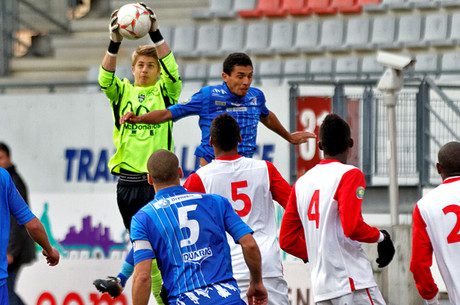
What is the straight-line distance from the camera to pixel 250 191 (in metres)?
6.23

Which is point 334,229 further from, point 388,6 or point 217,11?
point 217,11

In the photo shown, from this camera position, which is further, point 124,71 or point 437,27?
point 124,71

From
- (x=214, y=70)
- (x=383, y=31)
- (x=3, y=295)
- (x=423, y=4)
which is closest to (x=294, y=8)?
(x=383, y=31)

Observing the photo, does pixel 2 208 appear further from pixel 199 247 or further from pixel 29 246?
pixel 29 246

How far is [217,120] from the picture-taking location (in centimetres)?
610

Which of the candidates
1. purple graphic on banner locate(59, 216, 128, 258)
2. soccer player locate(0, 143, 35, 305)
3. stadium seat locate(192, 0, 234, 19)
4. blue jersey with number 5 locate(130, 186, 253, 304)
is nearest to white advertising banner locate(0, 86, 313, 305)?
purple graphic on banner locate(59, 216, 128, 258)

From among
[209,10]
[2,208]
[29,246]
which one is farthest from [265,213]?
[209,10]

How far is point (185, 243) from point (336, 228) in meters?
1.10

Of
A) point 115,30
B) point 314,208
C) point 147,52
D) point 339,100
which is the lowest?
point 314,208

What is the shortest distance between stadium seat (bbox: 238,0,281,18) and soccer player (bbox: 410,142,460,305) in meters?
12.8

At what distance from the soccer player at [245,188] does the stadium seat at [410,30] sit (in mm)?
10275

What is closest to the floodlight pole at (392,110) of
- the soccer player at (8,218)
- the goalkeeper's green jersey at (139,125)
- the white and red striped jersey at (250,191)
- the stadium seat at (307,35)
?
the goalkeeper's green jersey at (139,125)

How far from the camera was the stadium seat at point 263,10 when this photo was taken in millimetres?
18031

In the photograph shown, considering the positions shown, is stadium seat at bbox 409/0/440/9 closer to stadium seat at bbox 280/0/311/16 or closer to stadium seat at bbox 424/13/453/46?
stadium seat at bbox 424/13/453/46
